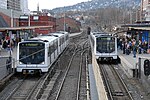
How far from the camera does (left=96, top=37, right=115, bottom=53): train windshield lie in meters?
28.6

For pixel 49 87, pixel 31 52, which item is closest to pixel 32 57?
pixel 31 52

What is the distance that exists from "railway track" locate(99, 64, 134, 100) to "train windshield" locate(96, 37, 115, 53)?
2546mm

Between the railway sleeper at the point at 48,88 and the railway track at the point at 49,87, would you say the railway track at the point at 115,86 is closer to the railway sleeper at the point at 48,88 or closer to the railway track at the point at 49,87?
the railway track at the point at 49,87

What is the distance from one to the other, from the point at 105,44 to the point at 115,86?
9.55 metres

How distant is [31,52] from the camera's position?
21125 millimetres

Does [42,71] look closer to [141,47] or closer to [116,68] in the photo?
[116,68]

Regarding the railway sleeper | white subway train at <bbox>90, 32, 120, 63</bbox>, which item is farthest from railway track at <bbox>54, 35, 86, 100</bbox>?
white subway train at <bbox>90, 32, 120, 63</bbox>

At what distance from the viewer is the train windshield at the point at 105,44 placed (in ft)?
94.0

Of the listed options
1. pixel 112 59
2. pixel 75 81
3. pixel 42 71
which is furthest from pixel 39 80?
pixel 112 59

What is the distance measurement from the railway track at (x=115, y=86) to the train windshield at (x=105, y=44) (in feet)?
8.35

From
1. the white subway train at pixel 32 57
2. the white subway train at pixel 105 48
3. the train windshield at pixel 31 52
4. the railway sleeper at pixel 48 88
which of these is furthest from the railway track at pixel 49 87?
the white subway train at pixel 105 48

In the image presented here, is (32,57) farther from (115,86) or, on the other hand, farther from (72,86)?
(115,86)

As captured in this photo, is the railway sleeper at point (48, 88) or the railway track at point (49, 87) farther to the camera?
the railway track at point (49, 87)

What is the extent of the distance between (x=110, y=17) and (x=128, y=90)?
7725cm
